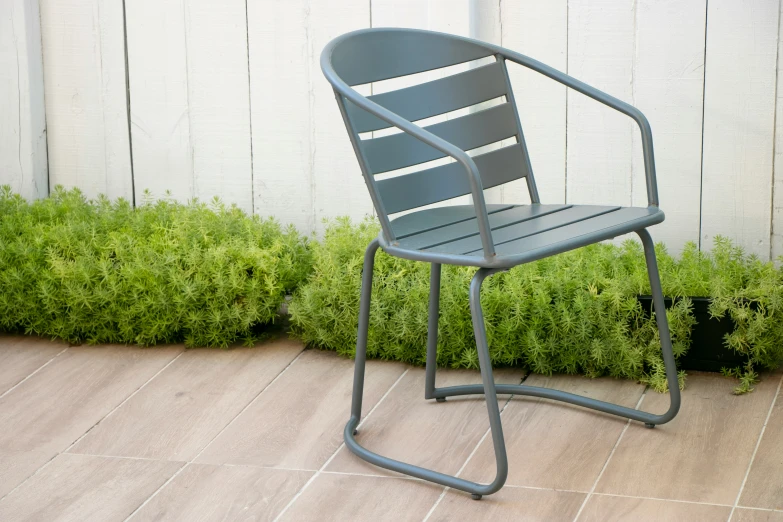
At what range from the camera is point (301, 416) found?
85.0 inches

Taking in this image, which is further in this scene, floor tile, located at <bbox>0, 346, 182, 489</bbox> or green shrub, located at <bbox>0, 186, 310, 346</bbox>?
green shrub, located at <bbox>0, 186, 310, 346</bbox>

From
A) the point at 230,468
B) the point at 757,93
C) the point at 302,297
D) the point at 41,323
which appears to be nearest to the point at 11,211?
the point at 41,323

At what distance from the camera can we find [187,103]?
290 centimetres

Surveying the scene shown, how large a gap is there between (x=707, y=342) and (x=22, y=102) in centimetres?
211

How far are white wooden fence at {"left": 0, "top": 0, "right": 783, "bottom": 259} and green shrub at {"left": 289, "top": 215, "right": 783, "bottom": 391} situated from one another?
21 cm

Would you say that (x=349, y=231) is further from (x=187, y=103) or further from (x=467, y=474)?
(x=467, y=474)

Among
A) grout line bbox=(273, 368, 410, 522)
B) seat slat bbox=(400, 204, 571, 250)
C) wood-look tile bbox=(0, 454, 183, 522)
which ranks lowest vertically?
wood-look tile bbox=(0, 454, 183, 522)

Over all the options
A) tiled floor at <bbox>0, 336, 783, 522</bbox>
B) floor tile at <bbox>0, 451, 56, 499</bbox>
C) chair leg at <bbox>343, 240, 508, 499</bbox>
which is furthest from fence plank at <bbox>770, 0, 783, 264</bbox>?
floor tile at <bbox>0, 451, 56, 499</bbox>

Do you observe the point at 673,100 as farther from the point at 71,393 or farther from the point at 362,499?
the point at 71,393

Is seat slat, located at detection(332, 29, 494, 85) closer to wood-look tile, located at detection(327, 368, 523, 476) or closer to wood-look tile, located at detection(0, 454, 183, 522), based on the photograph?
wood-look tile, located at detection(327, 368, 523, 476)

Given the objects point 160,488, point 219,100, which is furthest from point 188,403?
point 219,100

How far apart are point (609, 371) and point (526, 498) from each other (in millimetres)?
607

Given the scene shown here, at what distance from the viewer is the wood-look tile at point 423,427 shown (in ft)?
6.35

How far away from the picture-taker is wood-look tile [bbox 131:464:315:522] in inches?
69.2
